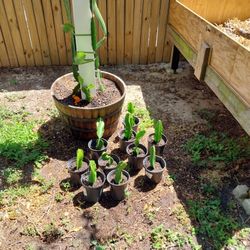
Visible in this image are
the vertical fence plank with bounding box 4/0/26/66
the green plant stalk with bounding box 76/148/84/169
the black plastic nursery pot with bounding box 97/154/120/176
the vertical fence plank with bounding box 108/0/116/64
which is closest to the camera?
the green plant stalk with bounding box 76/148/84/169

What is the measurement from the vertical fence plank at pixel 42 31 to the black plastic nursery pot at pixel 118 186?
2.69m

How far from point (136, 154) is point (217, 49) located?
4.37 feet

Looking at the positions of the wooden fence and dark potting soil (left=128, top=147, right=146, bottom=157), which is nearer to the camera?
dark potting soil (left=128, top=147, right=146, bottom=157)

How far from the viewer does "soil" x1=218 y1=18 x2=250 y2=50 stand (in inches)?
143

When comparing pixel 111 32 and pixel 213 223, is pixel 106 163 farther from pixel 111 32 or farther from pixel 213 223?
pixel 111 32

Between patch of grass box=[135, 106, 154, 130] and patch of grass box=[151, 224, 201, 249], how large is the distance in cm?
134

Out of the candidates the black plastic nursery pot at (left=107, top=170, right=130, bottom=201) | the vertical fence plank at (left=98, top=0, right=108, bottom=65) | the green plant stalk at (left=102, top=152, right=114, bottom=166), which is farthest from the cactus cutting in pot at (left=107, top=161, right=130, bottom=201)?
the vertical fence plank at (left=98, top=0, right=108, bottom=65)

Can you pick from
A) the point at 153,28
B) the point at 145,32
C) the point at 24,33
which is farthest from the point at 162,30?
the point at 24,33

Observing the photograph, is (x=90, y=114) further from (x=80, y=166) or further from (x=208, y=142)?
(x=208, y=142)

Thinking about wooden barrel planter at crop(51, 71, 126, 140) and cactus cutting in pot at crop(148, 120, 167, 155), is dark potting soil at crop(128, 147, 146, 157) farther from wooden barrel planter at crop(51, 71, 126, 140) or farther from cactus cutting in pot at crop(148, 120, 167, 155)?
wooden barrel planter at crop(51, 71, 126, 140)

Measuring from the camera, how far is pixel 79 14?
2514mm

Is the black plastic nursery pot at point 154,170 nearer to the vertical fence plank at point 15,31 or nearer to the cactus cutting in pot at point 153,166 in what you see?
the cactus cutting in pot at point 153,166

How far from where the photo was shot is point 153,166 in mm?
2541

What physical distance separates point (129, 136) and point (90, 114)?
0.47m
